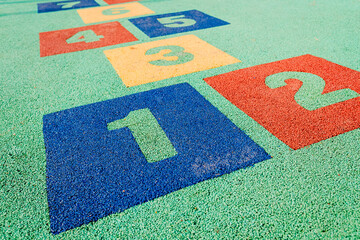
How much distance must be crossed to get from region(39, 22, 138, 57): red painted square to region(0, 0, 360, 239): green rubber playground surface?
4 centimetres

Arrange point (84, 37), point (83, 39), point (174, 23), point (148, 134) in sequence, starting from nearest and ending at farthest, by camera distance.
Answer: point (148, 134) < point (83, 39) < point (84, 37) < point (174, 23)

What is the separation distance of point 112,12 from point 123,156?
5.99 meters

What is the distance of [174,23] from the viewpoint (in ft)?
19.6

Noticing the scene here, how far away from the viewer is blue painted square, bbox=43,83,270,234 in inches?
78.5

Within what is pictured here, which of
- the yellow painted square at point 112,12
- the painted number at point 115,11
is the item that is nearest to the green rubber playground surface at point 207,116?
the yellow painted square at point 112,12

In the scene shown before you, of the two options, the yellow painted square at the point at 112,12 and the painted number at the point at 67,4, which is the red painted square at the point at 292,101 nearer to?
the yellow painted square at the point at 112,12

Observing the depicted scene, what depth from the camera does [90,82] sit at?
3.64 meters

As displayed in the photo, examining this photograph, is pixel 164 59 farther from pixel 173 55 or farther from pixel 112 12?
pixel 112 12

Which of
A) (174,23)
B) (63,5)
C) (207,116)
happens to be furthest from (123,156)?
(63,5)

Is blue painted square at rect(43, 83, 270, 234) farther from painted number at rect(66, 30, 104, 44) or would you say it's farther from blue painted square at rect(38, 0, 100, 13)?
blue painted square at rect(38, 0, 100, 13)

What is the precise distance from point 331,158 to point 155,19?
5.24 metres

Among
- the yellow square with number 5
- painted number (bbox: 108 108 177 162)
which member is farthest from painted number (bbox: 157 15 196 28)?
painted number (bbox: 108 108 177 162)

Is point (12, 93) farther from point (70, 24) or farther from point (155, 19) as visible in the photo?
point (155, 19)

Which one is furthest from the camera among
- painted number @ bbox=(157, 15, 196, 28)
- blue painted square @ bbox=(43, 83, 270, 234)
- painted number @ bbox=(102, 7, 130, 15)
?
painted number @ bbox=(102, 7, 130, 15)
